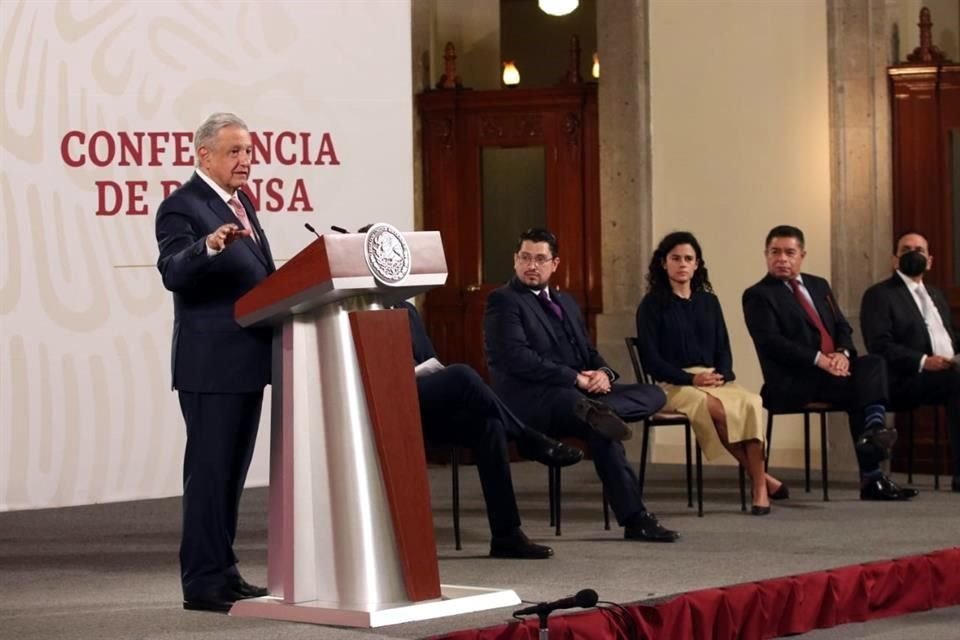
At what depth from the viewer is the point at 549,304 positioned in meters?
6.43

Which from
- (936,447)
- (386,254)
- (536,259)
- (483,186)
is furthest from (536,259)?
(483,186)

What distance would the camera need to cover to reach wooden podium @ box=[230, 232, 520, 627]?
4.15 m

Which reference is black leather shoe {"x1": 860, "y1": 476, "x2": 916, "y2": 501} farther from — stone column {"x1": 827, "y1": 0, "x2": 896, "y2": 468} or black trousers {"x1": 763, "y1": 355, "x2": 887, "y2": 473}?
stone column {"x1": 827, "y1": 0, "x2": 896, "y2": 468}

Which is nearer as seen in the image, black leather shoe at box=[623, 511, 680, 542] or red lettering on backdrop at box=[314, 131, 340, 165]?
black leather shoe at box=[623, 511, 680, 542]

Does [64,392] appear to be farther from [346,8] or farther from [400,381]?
[400,381]

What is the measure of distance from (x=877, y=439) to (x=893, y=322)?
2.69ft

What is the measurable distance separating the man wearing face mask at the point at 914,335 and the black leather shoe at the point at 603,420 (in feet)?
6.71

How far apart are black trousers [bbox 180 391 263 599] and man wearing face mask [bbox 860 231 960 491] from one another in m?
3.85

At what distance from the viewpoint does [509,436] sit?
5.77 m

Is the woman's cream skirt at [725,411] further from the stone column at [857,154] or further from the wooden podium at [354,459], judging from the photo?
the wooden podium at [354,459]

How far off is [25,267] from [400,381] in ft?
10.4

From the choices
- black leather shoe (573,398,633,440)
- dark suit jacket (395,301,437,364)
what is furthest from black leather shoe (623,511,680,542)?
dark suit jacket (395,301,437,364)

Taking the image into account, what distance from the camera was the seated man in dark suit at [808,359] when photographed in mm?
7215

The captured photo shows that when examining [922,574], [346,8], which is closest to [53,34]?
[346,8]
